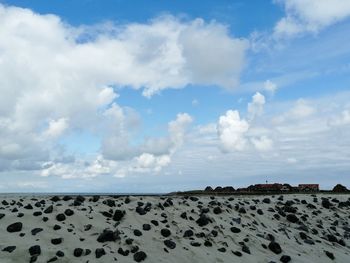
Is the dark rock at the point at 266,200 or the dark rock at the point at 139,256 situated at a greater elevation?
the dark rock at the point at 266,200

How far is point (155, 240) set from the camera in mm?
14828

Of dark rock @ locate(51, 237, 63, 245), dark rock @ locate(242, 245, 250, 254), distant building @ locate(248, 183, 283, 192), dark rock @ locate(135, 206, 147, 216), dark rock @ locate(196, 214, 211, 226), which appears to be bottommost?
dark rock @ locate(242, 245, 250, 254)

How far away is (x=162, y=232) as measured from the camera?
50.8 ft

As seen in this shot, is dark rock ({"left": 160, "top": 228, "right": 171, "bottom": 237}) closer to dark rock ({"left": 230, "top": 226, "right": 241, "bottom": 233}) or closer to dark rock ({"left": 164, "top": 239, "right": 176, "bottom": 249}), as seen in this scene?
dark rock ({"left": 164, "top": 239, "right": 176, "bottom": 249})

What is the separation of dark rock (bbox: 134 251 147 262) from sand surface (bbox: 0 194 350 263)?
0.03 metres

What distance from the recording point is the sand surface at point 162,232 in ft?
43.3

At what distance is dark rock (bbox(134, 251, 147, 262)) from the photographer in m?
13.1

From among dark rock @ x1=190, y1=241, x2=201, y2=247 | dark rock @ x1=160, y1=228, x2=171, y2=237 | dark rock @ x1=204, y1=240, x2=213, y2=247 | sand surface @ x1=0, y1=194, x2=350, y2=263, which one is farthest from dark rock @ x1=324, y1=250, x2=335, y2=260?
dark rock @ x1=160, y1=228, x2=171, y2=237

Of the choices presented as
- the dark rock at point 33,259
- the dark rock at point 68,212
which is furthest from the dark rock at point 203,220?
the dark rock at point 33,259

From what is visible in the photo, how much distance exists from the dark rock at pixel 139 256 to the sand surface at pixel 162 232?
31 mm

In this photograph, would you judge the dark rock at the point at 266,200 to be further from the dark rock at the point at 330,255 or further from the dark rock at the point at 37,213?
the dark rock at the point at 37,213

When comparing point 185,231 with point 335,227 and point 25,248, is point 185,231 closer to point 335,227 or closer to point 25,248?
point 25,248

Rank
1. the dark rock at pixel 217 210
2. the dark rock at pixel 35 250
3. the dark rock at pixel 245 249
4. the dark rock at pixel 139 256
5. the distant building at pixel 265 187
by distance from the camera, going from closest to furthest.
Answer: the dark rock at pixel 35 250 < the dark rock at pixel 139 256 < the dark rock at pixel 245 249 < the dark rock at pixel 217 210 < the distant building at pixel 265 187

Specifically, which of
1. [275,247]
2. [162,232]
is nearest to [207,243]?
[162,232]
